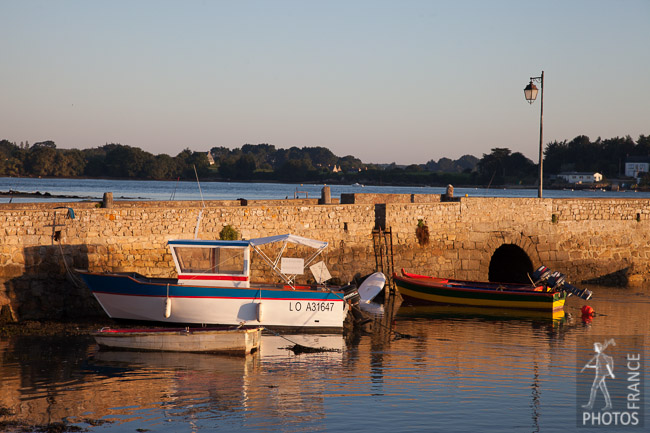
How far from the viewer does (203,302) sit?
648 inches

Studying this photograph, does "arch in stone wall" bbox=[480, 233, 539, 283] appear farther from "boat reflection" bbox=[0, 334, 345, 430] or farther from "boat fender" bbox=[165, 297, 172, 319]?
"boat fender" bbox=[165, 297, 172, 319]

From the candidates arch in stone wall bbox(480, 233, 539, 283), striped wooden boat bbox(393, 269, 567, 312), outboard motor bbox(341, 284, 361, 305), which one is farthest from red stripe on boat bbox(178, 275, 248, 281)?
arch in stone wall bbox(480, 233, 539, 283)

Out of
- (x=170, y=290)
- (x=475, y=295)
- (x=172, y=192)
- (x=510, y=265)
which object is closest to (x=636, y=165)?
(x=172, y=192)

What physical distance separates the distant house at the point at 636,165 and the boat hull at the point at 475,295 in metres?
105

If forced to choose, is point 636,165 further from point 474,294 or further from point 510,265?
point 474,294

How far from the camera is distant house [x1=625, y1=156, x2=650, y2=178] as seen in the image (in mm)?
118269

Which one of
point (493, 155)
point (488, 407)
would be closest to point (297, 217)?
point (488, 407)

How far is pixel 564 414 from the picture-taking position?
11773mm

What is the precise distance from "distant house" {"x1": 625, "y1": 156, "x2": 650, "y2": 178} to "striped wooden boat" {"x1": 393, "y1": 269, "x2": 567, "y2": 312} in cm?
10495

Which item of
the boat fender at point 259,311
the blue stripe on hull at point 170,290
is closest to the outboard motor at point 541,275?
the blue stripe on hull at point 170,290

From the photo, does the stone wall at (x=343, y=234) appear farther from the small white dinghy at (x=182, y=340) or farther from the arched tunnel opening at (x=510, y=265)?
the small white dinghy at (x=182, y=340)

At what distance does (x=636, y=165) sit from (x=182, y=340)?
117300 millimetres

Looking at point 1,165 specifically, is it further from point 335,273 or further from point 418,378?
point 418,378

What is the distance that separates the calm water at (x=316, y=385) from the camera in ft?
36.4
